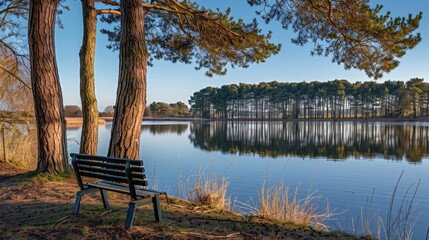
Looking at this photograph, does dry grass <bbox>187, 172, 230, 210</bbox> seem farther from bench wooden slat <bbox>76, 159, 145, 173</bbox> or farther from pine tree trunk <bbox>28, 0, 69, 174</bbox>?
pine tree trunk <bbox>28, 0, 69, 174</bbox>

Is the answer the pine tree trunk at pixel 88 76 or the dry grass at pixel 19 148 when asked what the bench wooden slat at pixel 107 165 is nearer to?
the pine tree trunk at pixel 88 76

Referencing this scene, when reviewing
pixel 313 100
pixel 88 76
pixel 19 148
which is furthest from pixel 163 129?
pixel 313 100

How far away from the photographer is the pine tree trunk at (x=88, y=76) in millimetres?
6945

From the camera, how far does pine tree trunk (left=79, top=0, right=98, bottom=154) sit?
6945 mm

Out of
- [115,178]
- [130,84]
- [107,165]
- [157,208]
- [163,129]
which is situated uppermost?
[130,84]

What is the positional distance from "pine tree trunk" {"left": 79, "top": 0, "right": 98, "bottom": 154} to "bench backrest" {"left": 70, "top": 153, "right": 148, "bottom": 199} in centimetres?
337

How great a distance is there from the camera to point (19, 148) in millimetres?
9461

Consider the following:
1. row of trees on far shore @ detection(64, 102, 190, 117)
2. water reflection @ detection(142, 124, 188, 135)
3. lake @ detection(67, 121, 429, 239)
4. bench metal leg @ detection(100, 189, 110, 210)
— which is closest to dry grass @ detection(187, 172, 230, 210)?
lake @ detection(67, 121, 429, 239)

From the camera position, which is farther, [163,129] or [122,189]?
[163,129]

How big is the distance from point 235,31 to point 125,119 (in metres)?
4.56

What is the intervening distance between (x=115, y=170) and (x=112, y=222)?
1.77 feet

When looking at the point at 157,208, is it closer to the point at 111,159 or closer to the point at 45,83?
the point at 111,159

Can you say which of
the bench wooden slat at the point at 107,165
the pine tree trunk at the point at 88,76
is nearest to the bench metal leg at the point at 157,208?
the bench wooden slat at the point at 107,165

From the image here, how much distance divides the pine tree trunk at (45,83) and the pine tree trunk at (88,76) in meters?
1.05
